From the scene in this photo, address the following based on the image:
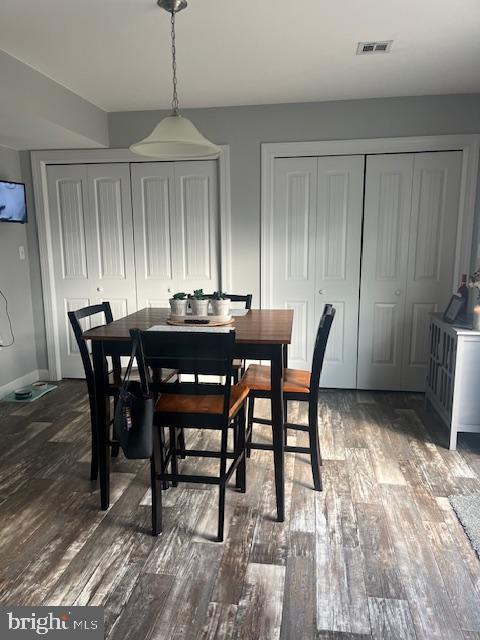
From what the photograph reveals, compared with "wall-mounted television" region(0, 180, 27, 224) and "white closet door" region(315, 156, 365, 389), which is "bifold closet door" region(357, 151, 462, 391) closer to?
"white closet door" region(315, 156, 365, 389)

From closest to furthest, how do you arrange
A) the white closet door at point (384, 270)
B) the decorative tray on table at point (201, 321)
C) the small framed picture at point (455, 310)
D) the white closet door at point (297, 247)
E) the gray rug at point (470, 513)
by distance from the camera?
the gray rug at point (470, 513) → the decorative tray on table at point (201, 321) → the small framed picture at point (455, 310) → the white closet door at point (384, 270) → the white closet door at point (297, 247)

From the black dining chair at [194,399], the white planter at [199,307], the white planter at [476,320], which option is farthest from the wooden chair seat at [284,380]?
the white planter at [476,320]

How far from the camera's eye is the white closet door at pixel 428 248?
3.57 metres

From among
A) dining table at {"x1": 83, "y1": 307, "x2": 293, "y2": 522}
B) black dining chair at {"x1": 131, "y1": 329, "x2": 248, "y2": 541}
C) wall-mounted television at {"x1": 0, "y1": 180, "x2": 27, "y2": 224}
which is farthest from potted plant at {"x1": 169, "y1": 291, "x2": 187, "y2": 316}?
wall-mounted television at {"x1": 0, "y1": 180, "x2": 27, "y2": 224}

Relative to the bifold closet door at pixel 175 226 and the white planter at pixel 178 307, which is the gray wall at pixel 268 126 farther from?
the white planter at pixel 178 307

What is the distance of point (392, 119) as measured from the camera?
357cm

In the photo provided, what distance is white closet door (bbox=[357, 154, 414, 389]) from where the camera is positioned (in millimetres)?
3641

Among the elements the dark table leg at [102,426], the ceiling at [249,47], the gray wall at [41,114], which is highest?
the ceiling at [249,47]

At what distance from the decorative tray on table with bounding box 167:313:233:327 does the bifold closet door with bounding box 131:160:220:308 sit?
1492 millimetres

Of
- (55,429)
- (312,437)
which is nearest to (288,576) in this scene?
(312,437)

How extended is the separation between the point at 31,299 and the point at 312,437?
10.1 ft

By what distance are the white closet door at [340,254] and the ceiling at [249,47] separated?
0.60 meters

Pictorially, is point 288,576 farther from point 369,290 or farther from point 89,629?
point 369,290

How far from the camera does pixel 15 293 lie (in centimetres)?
396
